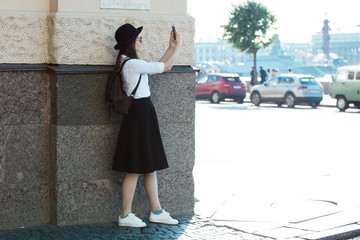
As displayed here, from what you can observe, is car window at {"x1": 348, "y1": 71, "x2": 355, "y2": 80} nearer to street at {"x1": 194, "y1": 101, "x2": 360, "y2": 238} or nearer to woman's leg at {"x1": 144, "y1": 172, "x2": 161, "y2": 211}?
street at {"x1": 194, "y1": 101, "x2": 360, "y2": 238}

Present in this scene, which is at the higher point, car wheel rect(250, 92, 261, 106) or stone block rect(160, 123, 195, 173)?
stone block rect(160, 123, 195, 173)

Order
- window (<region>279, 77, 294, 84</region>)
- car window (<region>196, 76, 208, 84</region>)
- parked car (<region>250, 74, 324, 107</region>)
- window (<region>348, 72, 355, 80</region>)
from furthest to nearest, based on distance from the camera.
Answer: car window (<region>196, 76, 208, 84</region>) → window (<region>279, 77, 294, 84</region>) → parked car (<region>250, 74, 324, 107</region>) → window (<region>348, 72, 355, 80</region>)

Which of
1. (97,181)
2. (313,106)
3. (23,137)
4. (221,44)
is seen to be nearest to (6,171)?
(23,137)

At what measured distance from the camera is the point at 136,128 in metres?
5.94

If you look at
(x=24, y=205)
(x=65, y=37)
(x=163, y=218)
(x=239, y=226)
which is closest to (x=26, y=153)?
(x=24, y=205)

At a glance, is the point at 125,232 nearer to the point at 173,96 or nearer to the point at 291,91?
the point at 173,96

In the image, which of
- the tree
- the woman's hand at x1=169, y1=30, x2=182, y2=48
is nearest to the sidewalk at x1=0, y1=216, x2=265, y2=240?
the woman's hand at x1=169, y1=30, x2=182, y2=48

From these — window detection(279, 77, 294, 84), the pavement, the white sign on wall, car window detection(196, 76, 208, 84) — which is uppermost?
the white sign on wall

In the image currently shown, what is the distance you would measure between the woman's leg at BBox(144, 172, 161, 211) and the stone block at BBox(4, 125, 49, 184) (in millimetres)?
839

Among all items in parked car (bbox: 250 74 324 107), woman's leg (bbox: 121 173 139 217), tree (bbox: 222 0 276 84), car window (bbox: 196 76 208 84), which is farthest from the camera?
tree (bbox: 222 0 276 84)

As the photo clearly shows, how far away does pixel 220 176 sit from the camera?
367 inches

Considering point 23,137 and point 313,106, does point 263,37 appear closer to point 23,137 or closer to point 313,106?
point 313,106

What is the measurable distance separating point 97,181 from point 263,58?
14048 cm

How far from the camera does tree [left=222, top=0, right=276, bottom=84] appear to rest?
4688 centimetres
